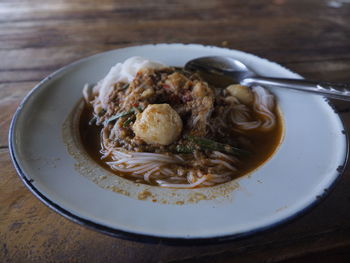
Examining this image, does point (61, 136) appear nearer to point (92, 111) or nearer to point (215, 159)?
point (92, 111)

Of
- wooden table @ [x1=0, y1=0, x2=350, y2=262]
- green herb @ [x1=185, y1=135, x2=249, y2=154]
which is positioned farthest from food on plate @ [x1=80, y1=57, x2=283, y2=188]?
wooden table @ [x1=0, y1=0, x2=350, y2=262]

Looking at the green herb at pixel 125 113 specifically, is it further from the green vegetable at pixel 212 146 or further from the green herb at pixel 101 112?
the green vegetable at pixel 212 146

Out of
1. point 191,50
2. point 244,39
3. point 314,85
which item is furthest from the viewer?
point 244,39

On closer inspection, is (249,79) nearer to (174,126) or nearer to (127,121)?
(174,126)

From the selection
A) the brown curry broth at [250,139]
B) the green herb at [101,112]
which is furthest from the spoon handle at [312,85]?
the green herb at [101,112]

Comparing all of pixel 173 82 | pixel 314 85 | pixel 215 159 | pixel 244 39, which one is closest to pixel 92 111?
pixel 173 82

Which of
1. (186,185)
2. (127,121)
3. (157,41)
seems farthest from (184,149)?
(157,41)
